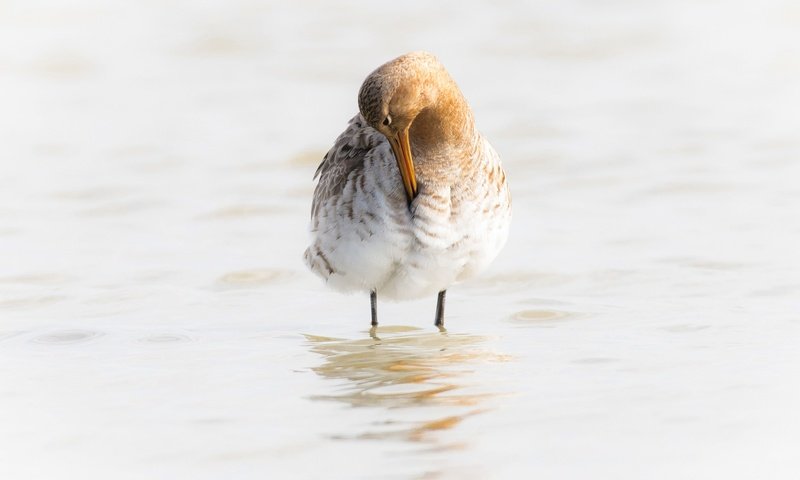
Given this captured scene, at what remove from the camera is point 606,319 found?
24.4ft

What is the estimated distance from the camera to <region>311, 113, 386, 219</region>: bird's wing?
23.5ft

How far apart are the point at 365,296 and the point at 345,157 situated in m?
1.41

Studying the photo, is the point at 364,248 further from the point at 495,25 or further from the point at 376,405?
the point at 495,25

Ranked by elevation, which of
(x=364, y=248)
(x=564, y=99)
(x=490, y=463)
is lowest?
(x=490, y=463)

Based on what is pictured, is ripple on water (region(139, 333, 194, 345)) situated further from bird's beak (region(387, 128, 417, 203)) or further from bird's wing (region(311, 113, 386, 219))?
bird's beak (region(387, 128, 417, 203))

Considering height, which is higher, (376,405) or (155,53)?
(155,53)

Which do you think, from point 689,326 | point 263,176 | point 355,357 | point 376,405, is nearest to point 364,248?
point 355,357

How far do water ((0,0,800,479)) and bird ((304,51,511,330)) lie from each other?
406 millimetres

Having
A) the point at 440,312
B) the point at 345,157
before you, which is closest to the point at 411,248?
the point at 345,157

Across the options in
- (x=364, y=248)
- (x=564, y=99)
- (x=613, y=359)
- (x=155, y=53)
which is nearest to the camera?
(x=613, y=359)

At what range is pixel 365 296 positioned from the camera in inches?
333

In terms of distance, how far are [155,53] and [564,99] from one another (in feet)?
14.2

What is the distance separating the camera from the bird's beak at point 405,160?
6.71m

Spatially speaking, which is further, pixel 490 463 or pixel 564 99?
pixel 564 99
